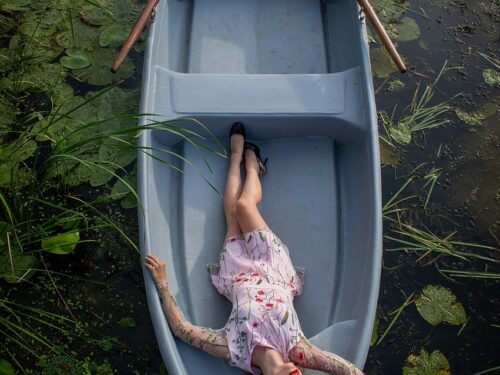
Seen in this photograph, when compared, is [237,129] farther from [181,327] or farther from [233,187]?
[181,327]

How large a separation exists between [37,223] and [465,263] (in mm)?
2431

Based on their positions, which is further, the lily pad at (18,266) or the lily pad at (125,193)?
the lily pad at (125,193)

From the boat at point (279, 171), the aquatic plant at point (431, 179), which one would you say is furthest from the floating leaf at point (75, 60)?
the aquatic plant at point (431, 179)

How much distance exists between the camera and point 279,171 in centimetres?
294

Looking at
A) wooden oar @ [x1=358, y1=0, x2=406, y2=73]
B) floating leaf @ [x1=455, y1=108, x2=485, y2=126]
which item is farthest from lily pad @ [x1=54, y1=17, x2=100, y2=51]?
floating leaf @ [x1=455, y1=108, x2=485, y2=126]

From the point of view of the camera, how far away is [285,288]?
7.88ft

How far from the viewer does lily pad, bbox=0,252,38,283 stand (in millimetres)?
2766

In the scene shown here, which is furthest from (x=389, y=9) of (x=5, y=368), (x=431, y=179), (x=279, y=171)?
(x=5, y=368)

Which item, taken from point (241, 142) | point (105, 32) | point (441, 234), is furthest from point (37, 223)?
point (441, 234)

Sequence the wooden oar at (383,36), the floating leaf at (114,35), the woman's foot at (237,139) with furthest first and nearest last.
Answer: the floating leaf at (114,35) → the wooden oar at (383,36) → the woman's foot at (237,139)

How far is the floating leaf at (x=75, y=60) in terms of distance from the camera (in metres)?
3.58

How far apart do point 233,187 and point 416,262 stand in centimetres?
115

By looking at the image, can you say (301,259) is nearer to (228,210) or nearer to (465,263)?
(228,210)

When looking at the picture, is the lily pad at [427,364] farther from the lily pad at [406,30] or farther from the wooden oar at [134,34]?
the lily pad at [406,30]
